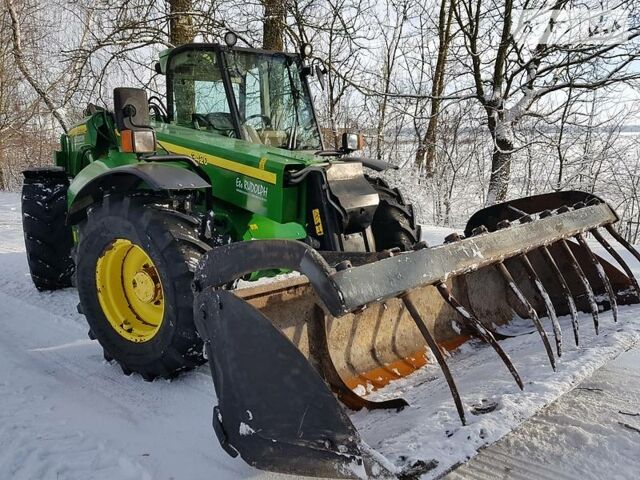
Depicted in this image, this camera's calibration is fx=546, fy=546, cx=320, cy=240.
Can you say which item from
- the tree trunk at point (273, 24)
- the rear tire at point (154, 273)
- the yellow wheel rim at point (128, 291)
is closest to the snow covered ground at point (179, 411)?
the rear tire at point (154, 273)

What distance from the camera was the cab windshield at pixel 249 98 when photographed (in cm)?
421

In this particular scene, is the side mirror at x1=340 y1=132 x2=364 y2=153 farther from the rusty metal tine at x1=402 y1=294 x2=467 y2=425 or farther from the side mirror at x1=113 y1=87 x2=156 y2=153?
the rusty metal tine at x1=402 y1=294 x2=467 y2=425

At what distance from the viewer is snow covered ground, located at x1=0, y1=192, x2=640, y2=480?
2164 millimetres

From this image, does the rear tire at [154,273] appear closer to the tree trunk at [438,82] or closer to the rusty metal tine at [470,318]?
the rusty metal tine at [470,318]

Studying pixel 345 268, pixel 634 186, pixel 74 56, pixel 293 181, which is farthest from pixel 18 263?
pixel 634 186

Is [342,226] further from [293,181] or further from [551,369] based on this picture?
[551,369]

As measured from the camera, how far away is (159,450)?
8.30 feet

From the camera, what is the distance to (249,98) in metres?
4.26

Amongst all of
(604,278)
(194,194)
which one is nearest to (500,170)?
(604,278)

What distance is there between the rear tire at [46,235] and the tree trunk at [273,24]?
21.3 ft

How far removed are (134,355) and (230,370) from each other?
4.28 ft

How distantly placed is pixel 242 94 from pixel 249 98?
0.23 ft

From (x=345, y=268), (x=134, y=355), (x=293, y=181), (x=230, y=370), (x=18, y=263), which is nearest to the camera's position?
(x=345, y=268)

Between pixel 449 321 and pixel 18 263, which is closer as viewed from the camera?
pixel 449 321
